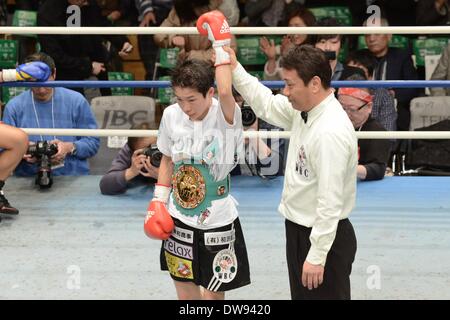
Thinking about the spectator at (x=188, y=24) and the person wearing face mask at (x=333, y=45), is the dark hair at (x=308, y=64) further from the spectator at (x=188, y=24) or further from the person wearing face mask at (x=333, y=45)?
the spectator at (x=188, y=24)

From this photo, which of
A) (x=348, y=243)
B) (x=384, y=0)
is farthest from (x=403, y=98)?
(x=348, y=243)

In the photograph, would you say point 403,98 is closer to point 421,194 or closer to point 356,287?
point 421,194

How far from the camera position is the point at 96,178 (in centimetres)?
452

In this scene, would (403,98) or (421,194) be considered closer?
(421,194)

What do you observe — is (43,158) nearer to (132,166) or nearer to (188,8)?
(132,166)

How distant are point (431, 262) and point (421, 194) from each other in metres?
0.79

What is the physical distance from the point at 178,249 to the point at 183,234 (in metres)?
0.06

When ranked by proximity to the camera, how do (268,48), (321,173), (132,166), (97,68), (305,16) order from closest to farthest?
(321,173), (132,166), (305,16), (268,48), (97,68)

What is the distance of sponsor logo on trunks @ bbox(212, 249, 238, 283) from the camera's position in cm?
281

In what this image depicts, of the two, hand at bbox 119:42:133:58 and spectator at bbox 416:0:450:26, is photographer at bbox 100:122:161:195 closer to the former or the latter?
hand at bbox 119:42:133:58

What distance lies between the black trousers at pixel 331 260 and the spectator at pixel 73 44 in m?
3.31

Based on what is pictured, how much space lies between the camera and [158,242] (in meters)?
3.68

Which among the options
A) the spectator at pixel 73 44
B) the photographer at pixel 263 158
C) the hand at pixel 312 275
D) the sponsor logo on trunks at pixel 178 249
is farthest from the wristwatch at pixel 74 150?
the hand at pixel 312 275

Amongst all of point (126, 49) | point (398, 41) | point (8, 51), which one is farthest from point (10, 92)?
point (398, 41)
